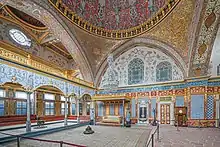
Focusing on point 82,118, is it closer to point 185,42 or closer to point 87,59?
point 87,59

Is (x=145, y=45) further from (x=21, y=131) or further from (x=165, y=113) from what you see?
(x=21, y=131)

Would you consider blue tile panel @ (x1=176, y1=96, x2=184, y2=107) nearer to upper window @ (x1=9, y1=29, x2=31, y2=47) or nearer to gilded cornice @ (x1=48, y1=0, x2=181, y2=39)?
gilded cornice @ (x1=48, y1=0, x2=181, y2=39)

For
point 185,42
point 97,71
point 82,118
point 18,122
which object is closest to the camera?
point 18,122

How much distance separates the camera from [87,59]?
1481cm

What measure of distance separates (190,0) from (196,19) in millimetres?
1302

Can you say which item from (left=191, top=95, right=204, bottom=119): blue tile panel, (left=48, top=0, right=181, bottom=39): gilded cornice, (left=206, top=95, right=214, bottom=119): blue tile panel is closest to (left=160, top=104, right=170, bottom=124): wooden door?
(left=191, top=95, right=204, bottom=119): blue tile panel

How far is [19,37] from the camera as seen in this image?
11.9 m

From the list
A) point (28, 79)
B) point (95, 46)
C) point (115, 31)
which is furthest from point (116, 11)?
point (28, 79)

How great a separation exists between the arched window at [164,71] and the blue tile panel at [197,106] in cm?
253

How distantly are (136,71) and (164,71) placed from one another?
101 inches

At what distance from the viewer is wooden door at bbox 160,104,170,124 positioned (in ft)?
40.7

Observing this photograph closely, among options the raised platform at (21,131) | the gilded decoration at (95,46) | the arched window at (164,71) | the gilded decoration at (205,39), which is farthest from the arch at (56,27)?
the gilded decoration at (205,39)

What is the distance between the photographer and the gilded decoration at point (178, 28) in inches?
391

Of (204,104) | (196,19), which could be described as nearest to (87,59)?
(196,19)
